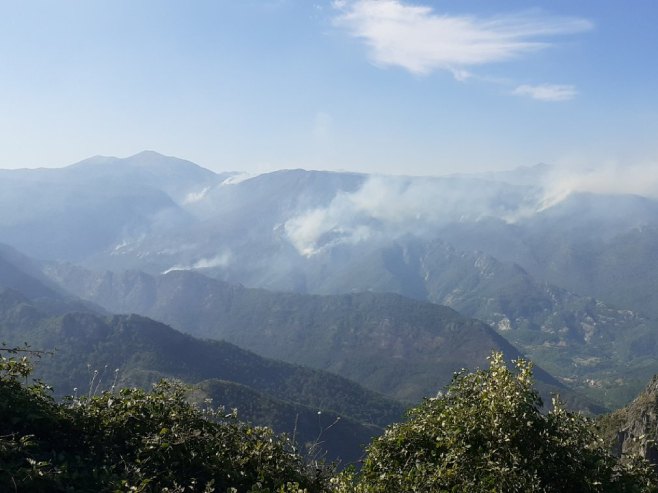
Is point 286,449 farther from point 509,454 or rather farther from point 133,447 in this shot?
point 509,454

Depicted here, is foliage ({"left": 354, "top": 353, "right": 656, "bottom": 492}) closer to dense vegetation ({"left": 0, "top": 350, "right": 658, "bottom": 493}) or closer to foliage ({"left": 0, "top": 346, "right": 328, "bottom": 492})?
dense vegetation ({"left": 0, "top": 350, "right": 658, "bottom": 493})

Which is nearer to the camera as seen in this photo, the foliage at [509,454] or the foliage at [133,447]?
the foliage at [133,447]

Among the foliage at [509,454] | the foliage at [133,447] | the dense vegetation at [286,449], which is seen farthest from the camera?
the foliage at [509,454]

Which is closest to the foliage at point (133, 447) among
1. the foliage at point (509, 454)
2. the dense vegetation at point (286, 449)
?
the dense vegetation at point (286, 449)

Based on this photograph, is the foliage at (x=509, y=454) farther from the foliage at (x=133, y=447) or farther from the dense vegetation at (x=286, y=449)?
the foliage at (x=133, y=447)

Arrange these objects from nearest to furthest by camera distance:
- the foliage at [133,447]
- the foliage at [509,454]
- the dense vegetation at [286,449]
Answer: the foliage at [133,447] < the dense vegetation at [286,449] < the foliage at [509,454]

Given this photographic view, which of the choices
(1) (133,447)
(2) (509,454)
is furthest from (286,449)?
(2) (509,454)

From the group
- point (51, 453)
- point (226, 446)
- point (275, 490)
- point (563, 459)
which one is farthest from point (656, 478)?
point (51, 453)
